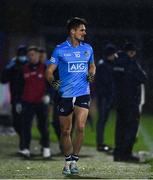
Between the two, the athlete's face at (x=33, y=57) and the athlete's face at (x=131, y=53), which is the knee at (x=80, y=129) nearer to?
the athlete's face at (x=131, y=53)

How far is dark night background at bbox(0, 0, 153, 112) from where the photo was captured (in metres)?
15.1

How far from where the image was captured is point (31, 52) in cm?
1370

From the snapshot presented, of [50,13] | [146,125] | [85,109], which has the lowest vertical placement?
[146,125]

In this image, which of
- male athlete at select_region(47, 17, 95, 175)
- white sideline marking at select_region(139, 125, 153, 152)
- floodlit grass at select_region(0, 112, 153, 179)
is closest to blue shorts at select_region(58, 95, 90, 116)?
male athlete at select_region(47, 17, 95, 175)

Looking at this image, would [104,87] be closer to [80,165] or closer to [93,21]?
[93,21]

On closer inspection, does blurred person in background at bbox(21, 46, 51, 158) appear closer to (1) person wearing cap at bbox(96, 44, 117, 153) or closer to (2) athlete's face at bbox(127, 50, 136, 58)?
(1) person wearing cap at bbox(96, 44, 117, 153)

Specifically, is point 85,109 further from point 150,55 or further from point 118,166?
point 150,55

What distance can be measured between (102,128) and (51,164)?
120 inches

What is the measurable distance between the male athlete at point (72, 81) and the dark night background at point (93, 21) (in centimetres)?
Result: 389

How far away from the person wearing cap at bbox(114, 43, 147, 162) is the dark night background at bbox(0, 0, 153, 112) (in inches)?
44.5

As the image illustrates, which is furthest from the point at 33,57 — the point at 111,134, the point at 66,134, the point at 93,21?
the point at 111,134

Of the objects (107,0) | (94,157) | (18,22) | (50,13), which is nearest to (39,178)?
(94,157)

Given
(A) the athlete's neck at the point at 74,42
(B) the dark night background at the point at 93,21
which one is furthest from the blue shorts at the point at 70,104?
(B) the dark night background at the point at 93,21

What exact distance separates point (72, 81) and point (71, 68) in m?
0.17
